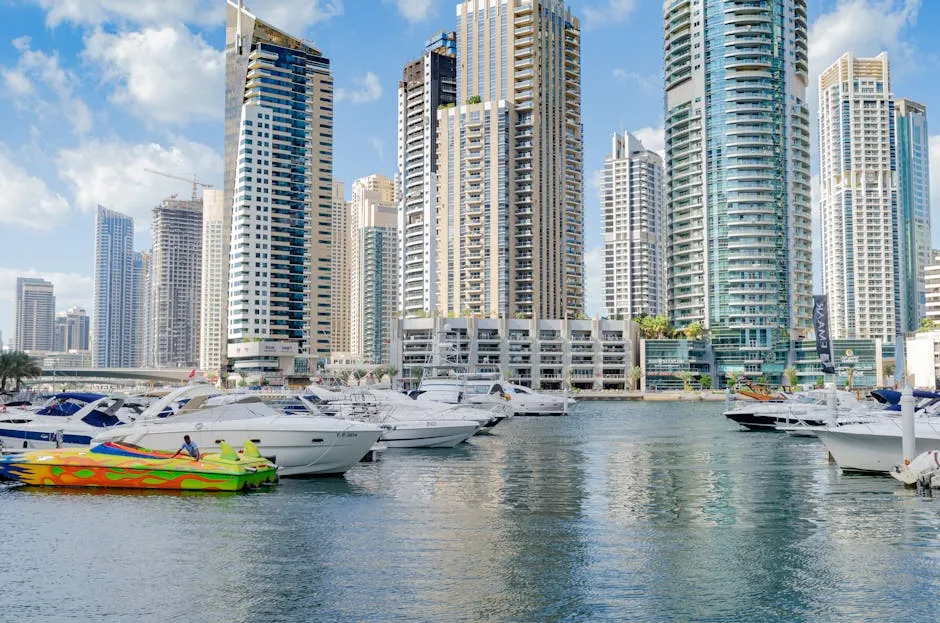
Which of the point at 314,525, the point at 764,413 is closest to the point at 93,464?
the point at 314,525

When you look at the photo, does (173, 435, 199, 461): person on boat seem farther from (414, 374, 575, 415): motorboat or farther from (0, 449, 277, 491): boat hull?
(414, 374, 575, 415): motorboat

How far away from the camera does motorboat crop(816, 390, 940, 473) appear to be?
33.2 m

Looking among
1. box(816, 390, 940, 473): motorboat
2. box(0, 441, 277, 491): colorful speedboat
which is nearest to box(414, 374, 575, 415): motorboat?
box(816, 390, 940, 473): motorboat

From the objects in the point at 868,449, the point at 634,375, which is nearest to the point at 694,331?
the point at 634,375

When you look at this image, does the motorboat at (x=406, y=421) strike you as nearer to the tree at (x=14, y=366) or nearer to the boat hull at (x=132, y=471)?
the boat hull at (x=132, y=471)

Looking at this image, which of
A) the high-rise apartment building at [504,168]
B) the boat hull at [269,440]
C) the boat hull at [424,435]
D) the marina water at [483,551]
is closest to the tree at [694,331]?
the high-rise apartment building at [504,168]

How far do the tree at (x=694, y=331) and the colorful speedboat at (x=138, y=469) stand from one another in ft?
519

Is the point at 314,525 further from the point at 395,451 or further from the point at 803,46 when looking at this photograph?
the point at 803,46

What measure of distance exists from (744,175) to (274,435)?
521ft

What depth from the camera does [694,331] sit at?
181 metres

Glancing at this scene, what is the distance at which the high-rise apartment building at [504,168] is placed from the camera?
191 metres

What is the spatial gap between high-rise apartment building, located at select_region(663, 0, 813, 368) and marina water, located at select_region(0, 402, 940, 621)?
5916 inches

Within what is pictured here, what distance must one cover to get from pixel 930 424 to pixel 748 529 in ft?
45.8

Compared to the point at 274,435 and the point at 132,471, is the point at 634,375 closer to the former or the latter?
the point at 274,435
